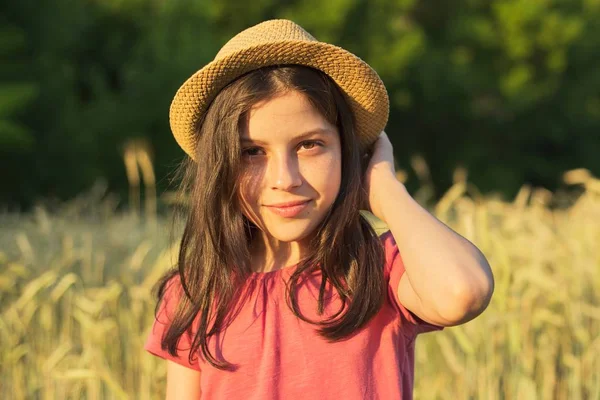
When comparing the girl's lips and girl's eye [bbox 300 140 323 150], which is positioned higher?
girl's eye [bbox 300 140 323 150]

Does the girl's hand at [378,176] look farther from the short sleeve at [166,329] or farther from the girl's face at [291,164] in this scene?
the short sleeve at [166,329]

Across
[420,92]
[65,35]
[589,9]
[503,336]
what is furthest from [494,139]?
[503,336]

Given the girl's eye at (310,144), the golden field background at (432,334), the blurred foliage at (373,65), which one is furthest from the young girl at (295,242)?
the blurred foliage at (373,65)

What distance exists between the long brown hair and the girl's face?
0.08 ft

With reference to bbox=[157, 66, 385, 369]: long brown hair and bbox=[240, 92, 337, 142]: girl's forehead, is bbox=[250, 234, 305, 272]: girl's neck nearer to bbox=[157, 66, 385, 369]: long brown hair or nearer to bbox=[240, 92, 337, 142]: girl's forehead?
bbox=[157, 66, 385, 369]: long brown hair

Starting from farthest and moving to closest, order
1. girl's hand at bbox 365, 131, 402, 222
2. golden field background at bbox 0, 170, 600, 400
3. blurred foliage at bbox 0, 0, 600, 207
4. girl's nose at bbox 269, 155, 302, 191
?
blurred foliage at bbox 0, 0, 600, 207 → golden field background at bbox 0, 170, 600, 400 → girl's hand at bbox 365, 131, 402, 222 → girl's nose at bbox 269, 155, 302, 191

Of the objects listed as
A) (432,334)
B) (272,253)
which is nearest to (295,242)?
(272,253)

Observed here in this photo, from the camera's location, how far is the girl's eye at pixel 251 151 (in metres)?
1.68

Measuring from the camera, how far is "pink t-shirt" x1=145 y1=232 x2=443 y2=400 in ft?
5.35

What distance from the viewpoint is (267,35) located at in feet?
5.49

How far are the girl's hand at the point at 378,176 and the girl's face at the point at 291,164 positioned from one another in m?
0.10

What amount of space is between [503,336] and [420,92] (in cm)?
1702

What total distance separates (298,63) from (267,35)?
0.24ft

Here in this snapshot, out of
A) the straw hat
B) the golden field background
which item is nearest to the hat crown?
the straw hat
